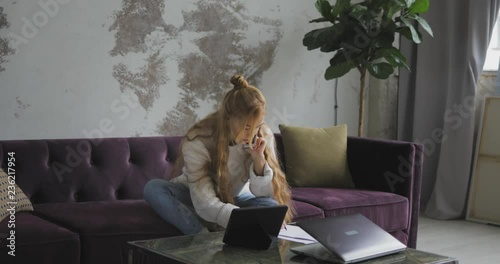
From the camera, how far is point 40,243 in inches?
99.2

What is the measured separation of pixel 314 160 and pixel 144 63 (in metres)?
1.17

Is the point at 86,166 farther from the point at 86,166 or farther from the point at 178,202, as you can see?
the point at 178,202

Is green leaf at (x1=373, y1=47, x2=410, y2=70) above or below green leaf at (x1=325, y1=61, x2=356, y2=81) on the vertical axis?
above

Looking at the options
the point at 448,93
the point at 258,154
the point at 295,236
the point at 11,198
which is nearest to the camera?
the point at 295,236

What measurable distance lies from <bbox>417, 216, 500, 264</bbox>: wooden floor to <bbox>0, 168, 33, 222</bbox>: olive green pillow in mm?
2218

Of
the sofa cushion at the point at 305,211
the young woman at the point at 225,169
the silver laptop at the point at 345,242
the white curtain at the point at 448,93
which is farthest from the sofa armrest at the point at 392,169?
the silver laptop at the point at 345,242

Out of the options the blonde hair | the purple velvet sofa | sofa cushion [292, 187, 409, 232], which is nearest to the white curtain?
the purple velvet sofa

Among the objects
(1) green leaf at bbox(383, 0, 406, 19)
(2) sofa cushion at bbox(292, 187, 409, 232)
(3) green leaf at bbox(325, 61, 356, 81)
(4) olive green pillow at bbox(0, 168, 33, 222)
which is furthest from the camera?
(3) green leaf at bbox(325, 61, 356, 81)

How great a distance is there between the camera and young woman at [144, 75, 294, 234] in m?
2.56

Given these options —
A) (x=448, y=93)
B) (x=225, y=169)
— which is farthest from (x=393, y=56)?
(x=225, y=169)

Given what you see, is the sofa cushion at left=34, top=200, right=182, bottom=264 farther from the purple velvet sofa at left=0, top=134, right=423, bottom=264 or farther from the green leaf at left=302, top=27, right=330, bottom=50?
the green leaf at left=302, top=27, right=330, bottom=50

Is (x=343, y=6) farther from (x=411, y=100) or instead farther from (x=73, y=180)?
(x=73, y=180)

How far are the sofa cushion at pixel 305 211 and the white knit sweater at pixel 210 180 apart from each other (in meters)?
0.39

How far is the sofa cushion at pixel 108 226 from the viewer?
2660 millimetres
